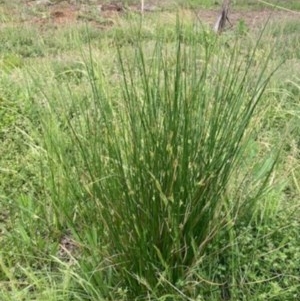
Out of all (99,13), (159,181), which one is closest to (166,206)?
(159,181)

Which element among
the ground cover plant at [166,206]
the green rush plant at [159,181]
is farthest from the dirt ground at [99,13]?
the green rush plant at [159,181]

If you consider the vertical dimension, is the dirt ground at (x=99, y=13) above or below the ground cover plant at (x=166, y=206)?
below

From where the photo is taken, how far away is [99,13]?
7148mm

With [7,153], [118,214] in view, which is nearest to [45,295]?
[118,214]

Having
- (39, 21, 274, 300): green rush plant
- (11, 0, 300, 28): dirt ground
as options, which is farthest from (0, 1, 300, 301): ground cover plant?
(11, 0, 300, 28): dirt ground

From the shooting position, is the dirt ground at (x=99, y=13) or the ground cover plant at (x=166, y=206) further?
the dirt ground at (x=99, y=13)

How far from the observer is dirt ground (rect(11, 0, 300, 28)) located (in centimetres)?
684

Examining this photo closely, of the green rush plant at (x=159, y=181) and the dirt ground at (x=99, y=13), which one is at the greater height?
the green rush plant at (x=159, y=181)

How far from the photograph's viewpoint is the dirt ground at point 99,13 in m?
6.84

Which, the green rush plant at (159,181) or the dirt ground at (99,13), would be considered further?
the dirt ground at (99,13)

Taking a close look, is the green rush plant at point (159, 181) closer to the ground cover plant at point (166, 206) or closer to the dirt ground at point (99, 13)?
the ground cover plant at point (166, 206)

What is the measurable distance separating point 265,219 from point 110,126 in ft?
2.20

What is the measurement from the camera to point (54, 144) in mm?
1980

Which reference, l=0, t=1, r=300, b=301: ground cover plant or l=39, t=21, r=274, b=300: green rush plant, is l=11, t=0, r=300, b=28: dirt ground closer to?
l=0, t=1, r=300, b=301: ground cover plant
